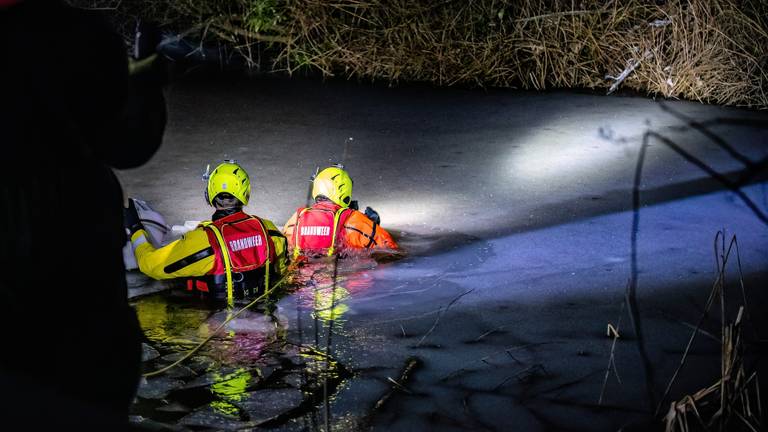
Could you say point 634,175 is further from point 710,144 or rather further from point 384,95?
point 384,95

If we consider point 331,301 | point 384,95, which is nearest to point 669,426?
point 331,301

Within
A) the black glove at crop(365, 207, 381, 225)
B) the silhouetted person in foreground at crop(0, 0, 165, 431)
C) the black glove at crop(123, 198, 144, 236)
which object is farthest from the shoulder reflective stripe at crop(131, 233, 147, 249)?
the silhouetted person in foreground at crop(0, 0, 165, 431)

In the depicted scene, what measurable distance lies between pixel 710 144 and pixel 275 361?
7.49 meters

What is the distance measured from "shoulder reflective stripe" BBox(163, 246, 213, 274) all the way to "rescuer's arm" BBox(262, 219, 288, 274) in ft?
1.46

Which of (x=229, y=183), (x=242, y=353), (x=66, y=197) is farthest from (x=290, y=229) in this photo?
(x=66, y=197)

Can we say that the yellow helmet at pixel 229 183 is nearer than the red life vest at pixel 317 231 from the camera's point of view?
Yes

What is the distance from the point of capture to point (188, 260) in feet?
22.4

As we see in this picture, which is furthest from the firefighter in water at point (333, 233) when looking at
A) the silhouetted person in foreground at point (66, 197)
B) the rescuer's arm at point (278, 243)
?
the silhouetted person in foreground at point (66, 197)

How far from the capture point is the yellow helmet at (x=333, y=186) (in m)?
8.11

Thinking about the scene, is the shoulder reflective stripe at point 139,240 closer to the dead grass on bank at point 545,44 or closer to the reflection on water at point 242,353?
the reflection on water at point 242,353

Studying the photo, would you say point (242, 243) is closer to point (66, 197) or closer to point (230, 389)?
point (230, 389)

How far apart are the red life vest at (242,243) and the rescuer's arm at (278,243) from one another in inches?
2.3

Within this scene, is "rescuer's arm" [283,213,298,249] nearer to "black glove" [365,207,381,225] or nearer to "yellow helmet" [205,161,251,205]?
"black glove" [365,207,381,225]

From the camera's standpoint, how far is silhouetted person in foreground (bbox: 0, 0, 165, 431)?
2.43 metres
